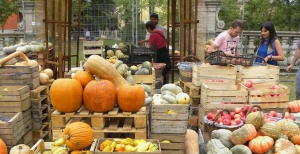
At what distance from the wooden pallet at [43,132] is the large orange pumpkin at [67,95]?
1808 millimetres

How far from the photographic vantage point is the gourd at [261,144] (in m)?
3.61

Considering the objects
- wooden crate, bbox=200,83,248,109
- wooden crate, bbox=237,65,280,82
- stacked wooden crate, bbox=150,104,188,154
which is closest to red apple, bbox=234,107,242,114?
wooden crate, bbox=200,83,248,109

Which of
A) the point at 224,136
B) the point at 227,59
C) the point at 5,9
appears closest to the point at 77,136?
the point at 224,136

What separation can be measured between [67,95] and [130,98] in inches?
28.8

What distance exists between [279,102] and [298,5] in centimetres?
1156

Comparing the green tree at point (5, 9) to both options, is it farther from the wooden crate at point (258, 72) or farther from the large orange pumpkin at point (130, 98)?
the large orange pumpkin at point (130, 98)

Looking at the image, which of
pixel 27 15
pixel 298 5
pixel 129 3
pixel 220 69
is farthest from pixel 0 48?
pixel 298 5

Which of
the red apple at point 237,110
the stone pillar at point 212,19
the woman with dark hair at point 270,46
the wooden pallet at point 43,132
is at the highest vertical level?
the stone pillar at point 212,19

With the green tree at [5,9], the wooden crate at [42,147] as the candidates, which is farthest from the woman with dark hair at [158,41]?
the green tree at [5,9]

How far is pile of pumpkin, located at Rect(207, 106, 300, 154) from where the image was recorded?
361 cm

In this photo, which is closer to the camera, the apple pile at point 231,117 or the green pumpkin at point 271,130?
the green pumpkin at point 271,130

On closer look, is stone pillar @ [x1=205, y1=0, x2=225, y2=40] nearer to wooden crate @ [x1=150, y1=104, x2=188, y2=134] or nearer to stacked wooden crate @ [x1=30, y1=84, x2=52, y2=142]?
stacked wooden crate @ [x1=30, y1=84, x2=52, y2=142]

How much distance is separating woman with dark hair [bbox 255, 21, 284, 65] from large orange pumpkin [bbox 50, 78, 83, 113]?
3995 millimetres

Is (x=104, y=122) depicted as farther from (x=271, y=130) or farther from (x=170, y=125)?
(x=271, y=130)
